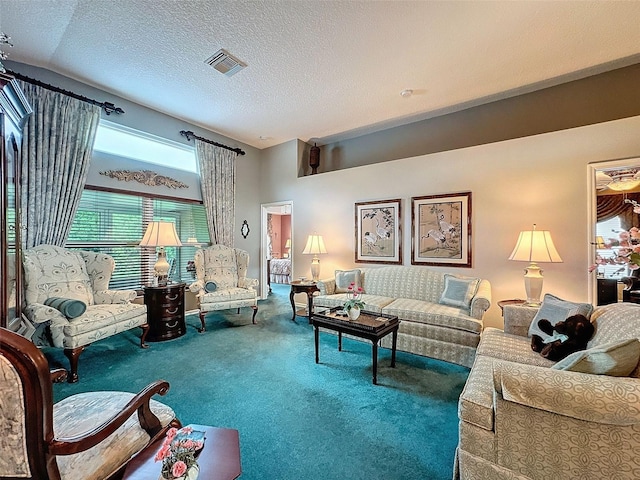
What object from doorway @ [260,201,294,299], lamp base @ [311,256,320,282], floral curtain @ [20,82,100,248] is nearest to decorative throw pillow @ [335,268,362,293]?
lamp base @ [311,256,320,282]

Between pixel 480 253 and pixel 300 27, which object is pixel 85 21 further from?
pixel 480 253

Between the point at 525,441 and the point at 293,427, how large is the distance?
135cm

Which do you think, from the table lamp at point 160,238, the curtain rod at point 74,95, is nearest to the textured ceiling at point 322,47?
the curtain rod at point 74,95

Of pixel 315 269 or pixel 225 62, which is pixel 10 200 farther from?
pixel 315 269

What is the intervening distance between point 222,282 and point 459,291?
3.57 metres

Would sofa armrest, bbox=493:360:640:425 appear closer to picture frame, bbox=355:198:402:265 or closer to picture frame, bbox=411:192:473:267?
picture frame, bbox=411:192:473:267

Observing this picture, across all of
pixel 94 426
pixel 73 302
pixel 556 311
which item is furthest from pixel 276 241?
pixel 94 426

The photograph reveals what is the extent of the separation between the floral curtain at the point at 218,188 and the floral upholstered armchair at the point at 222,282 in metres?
0.46

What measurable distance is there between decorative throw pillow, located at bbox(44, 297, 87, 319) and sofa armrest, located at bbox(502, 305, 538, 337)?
407 cm

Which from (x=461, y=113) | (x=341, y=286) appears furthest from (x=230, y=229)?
(x=461, y=113)

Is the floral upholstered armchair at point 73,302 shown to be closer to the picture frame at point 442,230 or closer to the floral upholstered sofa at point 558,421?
the floral upholstered sofa at point 558,421

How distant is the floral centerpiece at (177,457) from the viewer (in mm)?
852

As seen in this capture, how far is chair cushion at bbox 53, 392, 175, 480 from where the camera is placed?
103 centimetres

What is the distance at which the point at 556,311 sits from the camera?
2209 millimetres
